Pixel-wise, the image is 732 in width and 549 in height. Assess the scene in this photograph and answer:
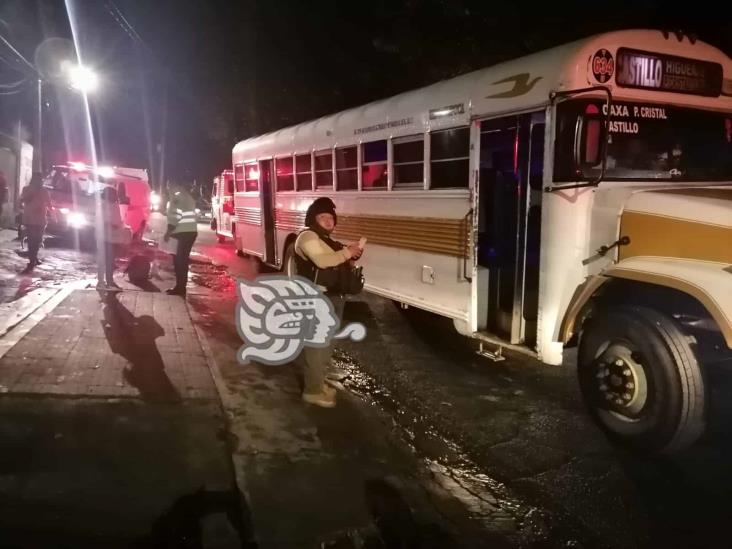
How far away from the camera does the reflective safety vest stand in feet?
32.6

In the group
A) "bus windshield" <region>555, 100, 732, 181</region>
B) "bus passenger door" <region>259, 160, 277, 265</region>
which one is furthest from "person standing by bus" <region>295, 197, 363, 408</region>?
"bus passenger door" <region>259, 160, 277, 265</region>

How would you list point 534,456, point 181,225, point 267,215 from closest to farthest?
point 534,456 < point 181,225 < point 267,215

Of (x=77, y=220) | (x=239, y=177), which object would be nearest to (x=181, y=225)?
(x=239, y=177)

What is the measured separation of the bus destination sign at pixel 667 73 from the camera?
17.2ft

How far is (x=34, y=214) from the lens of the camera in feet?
38.6

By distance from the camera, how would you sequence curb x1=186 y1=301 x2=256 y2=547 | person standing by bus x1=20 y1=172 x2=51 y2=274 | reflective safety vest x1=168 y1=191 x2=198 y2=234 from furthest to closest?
person standing by bus x1=20 y1=172 x2=51 y2=274, reflective safety vest x1=168 y1=191 x2=198 y2=234, curb x1=186 y1=301 x2=256 y2=547

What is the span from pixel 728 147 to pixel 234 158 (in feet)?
35.8

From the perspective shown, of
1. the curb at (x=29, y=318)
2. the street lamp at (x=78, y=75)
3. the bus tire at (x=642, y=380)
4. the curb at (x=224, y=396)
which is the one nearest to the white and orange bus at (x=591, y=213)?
the bus tire at (x=642, y=380)

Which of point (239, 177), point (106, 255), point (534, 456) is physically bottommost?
point (534, 456)

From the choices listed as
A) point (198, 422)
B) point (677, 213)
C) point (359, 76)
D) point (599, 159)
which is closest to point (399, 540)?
point (198, 422)

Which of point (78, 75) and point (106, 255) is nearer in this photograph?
point (106, 255)

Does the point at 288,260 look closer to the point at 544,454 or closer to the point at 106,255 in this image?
the point at 106,255

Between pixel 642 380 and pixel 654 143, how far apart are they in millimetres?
1989

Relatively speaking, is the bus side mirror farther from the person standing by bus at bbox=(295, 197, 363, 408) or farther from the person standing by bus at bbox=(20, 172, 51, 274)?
the person standing by bus at bbox=(20, 172, 51, 274)
